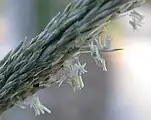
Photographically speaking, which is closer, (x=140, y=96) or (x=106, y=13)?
(x=106, y=13)

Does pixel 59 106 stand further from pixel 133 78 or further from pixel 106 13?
pixel 106 13

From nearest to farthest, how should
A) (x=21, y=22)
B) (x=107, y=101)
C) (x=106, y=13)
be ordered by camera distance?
(x=106, y=13) → (x=21, y=22) → (x=107, y=101)

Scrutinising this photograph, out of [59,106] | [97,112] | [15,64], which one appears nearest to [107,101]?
[97,112]

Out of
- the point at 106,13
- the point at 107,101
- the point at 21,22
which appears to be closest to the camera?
the point at 106,13

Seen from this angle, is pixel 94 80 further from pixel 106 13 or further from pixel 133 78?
pixel 106 13

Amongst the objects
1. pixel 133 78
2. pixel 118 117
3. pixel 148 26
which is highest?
pixel 148 26

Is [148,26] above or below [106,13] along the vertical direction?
above
